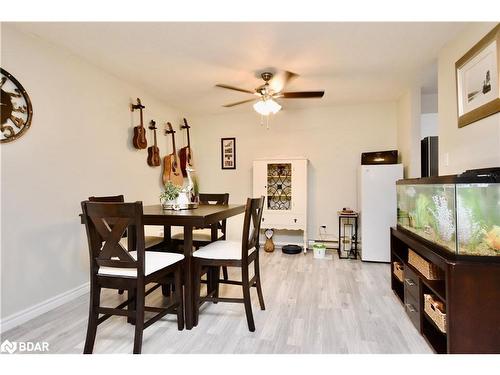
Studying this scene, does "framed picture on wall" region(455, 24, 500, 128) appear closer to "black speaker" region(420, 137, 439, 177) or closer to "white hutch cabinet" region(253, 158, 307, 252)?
"black speaker" region(420, 137, 439, 177)

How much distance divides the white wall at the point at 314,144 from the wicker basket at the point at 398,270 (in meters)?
1.87

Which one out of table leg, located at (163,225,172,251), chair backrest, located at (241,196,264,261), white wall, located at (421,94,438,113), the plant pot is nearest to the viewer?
chair backrest, located at (241,196,264,261)

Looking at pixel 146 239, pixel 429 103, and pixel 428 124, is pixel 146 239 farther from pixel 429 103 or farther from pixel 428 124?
pixel 428 124

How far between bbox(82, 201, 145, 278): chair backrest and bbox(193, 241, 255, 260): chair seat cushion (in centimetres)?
54

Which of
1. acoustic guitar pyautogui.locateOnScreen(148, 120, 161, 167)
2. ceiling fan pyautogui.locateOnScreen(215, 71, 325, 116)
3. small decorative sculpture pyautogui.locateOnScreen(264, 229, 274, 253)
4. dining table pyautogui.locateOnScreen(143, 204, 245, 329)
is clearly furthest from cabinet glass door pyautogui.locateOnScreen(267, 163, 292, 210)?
dining table pyautogui.locateOnScreen(143, 204, 245, 329)

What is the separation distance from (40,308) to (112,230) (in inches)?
52.5

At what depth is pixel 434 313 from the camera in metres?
1.71

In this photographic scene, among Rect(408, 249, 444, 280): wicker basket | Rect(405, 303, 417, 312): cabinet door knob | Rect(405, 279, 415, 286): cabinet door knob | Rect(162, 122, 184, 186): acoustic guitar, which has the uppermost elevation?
Rect(162, 122, 184, 186): acoustic guitar

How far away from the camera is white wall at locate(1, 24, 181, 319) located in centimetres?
212

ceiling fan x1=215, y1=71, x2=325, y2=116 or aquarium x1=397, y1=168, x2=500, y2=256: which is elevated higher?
ceiling fan x1=215, y1=71, x2=325, y2=116

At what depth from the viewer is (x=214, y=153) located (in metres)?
4.98
